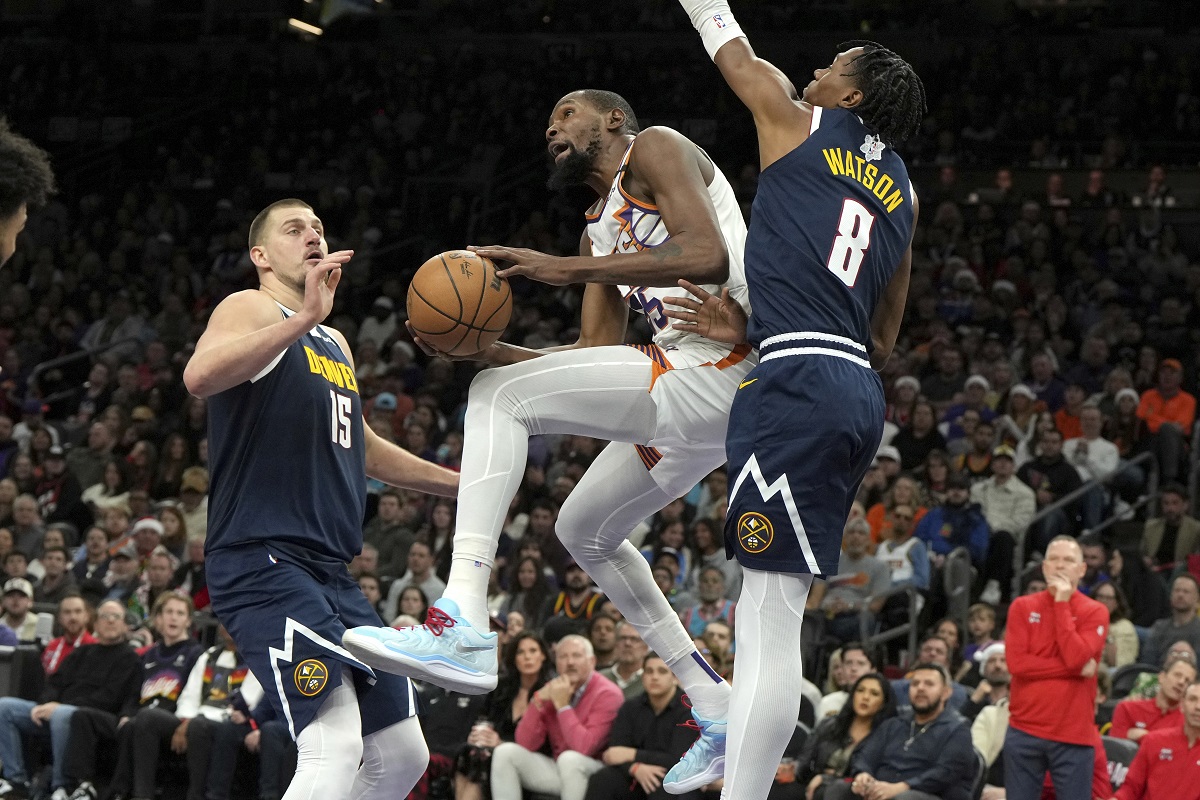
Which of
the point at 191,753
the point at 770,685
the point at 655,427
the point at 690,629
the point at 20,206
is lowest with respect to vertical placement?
the point at 191,753

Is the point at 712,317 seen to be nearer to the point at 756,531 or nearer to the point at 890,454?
the point at 756,531

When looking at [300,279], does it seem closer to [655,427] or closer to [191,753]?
[655,427]

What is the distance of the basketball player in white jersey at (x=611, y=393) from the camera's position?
4301mm

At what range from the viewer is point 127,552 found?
499 inches

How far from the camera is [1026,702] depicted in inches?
331

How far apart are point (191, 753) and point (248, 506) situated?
238 inches

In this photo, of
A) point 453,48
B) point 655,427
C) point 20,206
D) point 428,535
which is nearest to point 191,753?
point 428,535

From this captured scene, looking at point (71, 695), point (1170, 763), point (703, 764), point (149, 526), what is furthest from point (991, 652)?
point (149, 526)

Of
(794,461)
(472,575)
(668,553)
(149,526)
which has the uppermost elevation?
(794,461)

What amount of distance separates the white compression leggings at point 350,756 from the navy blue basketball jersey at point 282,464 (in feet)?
1.57

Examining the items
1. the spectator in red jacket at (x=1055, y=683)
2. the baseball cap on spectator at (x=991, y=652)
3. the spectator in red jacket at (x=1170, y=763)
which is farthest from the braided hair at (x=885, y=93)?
the baseball cap on spectator at (x=991, y=652)

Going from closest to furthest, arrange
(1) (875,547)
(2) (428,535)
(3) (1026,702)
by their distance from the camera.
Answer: (3) (1026,702)
(1) (875,547)
(2) (428,535)

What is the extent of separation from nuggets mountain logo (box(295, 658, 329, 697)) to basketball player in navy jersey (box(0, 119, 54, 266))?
5.68ft

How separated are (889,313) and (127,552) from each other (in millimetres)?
9573
